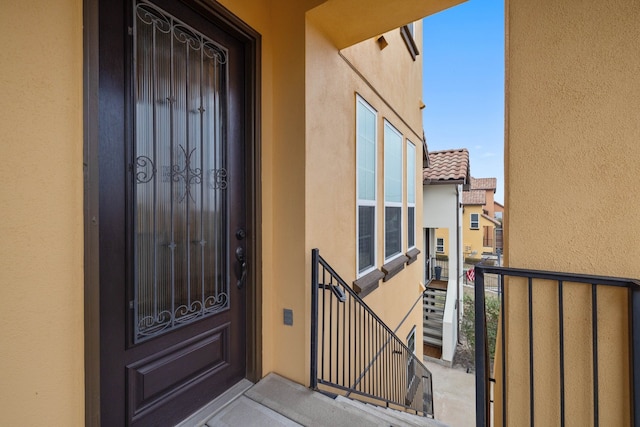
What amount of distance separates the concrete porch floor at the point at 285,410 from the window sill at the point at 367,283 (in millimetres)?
1108

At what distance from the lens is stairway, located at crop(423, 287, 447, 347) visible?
7.15 metres

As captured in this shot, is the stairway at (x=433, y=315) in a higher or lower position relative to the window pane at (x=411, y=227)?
lower

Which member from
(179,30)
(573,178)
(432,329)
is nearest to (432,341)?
(432,329)

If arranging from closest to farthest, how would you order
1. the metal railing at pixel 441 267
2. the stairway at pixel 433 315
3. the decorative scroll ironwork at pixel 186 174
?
the decorative scroll ironwork at pixel 186 174 → the stairway at pixel 433 315 → the metal railing at pixel 441 267

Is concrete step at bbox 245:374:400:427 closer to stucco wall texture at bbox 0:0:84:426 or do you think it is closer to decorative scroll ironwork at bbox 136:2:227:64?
stucco wall texture at bbox 0:0:84:426

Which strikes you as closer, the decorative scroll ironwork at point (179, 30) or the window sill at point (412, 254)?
the decorative scroll ironwork at point (179, 30)

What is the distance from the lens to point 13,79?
37.1 inches

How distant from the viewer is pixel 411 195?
503 cm

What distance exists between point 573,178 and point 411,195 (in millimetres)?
3897

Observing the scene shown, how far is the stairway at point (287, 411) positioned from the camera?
1527 mm

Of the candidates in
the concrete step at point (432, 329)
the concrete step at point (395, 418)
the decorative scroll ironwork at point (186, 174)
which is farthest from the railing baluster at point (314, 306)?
the concrete step at point (432, 329)

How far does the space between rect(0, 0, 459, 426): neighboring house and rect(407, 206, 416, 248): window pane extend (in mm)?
2478

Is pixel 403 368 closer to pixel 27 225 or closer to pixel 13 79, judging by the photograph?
pixel 27 225

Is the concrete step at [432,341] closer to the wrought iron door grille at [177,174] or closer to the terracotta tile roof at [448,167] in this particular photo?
the terracotta tile roof at [448,167]
